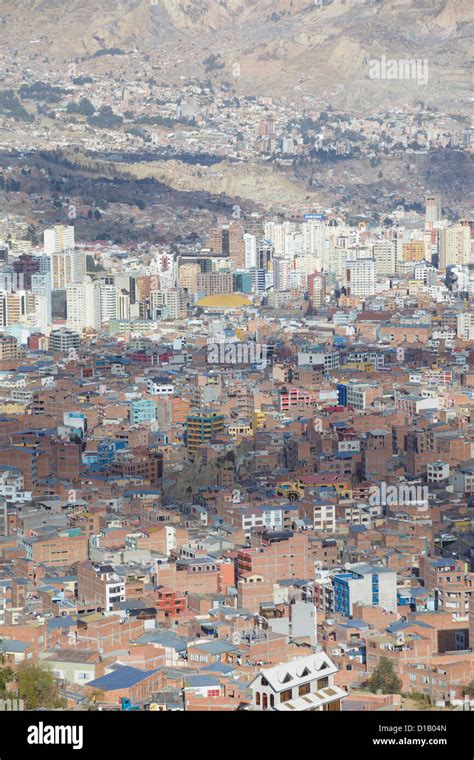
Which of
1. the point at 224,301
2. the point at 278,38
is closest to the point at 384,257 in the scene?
the point at 224,301

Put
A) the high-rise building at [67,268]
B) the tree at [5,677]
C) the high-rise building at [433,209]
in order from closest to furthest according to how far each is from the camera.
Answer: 1. the tree at [5,677]
2. the high-rise building at [67,268]
3. the high-rise building at [433,209]

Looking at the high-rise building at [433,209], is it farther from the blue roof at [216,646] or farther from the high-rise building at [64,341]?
the blue roof at [216,646]

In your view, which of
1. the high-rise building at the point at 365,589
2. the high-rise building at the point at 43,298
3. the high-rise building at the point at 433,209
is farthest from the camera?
the high-rise building at the point at 433,209

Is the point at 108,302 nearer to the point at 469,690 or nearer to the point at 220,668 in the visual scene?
the point at 220,668

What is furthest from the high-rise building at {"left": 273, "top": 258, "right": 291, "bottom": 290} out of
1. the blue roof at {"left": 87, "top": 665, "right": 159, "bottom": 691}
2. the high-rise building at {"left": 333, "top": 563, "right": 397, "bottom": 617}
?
the blue roof at {"left": 87, "top": 665, "right": 159, "bottom": 691}

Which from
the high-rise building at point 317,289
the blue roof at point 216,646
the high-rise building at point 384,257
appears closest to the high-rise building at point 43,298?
the high-rise building at point 317,289
